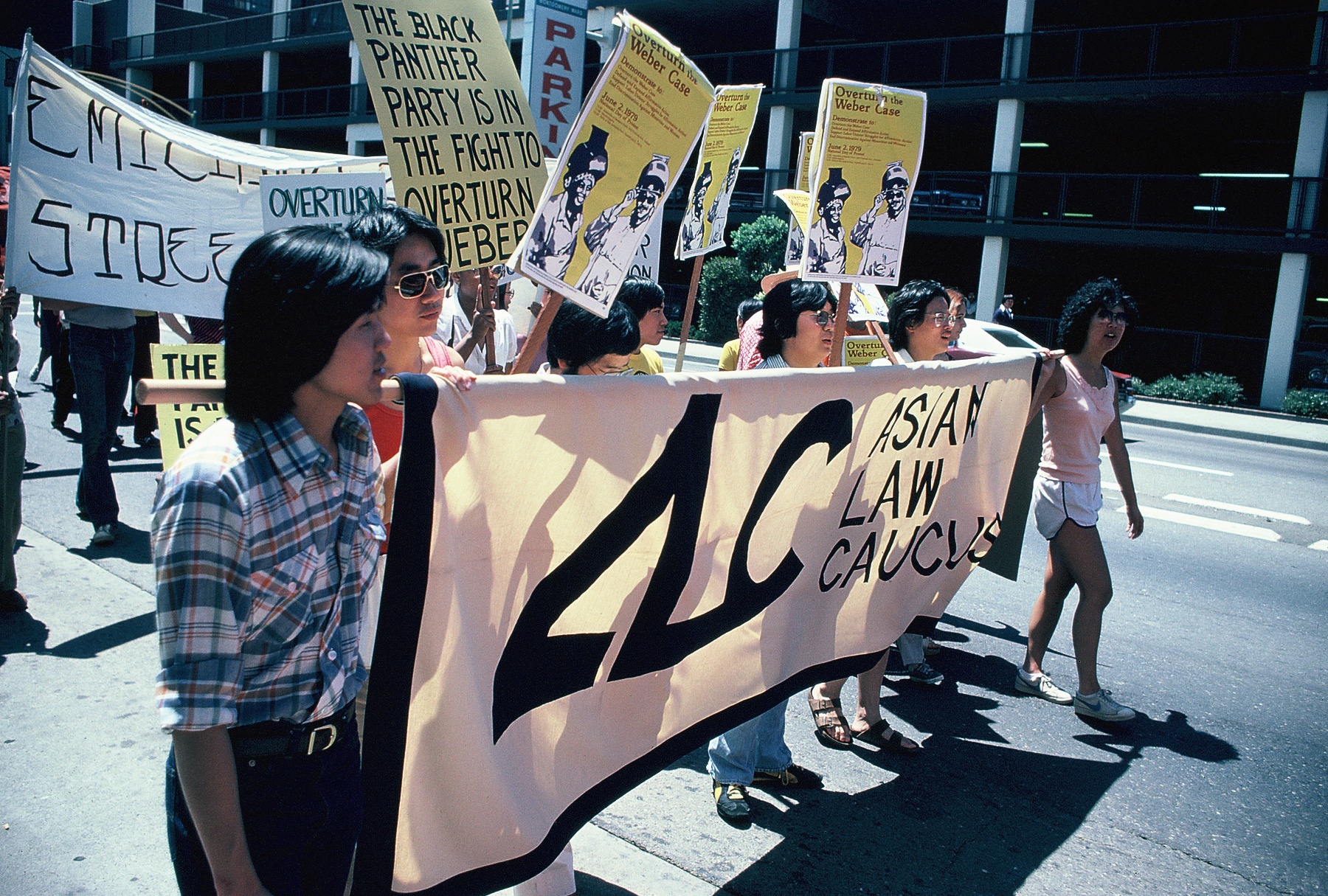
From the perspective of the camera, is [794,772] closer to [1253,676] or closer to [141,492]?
[1253,676]

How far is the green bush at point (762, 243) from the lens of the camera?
23.1 m

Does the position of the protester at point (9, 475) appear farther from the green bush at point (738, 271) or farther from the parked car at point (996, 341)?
the green bush at point (738, 271)

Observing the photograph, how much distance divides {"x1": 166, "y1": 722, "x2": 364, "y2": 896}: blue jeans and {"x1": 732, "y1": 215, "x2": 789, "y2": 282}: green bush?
21818 mm

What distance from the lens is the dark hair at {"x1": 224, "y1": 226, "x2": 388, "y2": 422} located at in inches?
64.4

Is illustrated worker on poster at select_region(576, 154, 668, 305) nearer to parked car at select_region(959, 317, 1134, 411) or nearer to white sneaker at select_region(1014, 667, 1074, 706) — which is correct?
white sneaker at select_region(1014, 667, 1074, 706)

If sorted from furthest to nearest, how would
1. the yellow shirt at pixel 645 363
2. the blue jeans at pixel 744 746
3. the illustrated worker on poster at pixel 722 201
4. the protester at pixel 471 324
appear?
the illustrated worker on poster at pixel 722 201 → the yellow shirt at pixel 645 363 → the protester at pixel 471 324 → the blue jeans at pixel 744 746

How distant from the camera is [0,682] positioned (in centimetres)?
404

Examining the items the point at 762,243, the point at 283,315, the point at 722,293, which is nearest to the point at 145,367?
the point at 283,315

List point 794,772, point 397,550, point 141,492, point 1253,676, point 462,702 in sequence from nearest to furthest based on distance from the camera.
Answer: point 397,550
point 462,702
point 794,772
point 1253,676
point 141,492

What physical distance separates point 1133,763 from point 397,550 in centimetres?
339

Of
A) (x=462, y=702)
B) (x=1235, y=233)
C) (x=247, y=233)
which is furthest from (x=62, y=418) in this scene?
(x=1235, y=233)

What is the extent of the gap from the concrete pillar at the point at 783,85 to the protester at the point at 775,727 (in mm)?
22856

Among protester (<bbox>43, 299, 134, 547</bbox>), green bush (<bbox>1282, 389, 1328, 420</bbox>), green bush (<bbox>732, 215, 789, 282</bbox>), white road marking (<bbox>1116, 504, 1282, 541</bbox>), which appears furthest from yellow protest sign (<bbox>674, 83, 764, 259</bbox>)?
green bush (<bbox>732, 215, 789, 282</bbox>)

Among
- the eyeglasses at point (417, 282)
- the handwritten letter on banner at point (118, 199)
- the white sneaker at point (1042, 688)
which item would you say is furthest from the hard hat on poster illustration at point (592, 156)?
the white sneaker at point (1042, 688)
